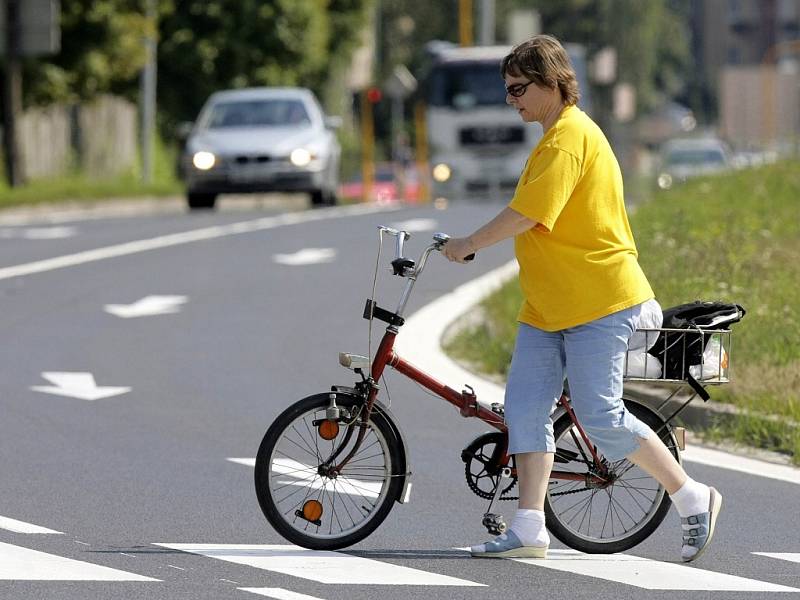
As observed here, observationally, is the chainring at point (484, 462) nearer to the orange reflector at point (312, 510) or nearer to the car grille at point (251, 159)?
the orange reflector at point (312, 510)

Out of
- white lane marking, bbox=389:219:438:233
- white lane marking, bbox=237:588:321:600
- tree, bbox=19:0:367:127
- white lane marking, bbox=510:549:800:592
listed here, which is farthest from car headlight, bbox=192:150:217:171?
white lane marking, bbox=237:588:321:600

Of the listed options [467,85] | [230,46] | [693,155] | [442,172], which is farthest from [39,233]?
[230,46]

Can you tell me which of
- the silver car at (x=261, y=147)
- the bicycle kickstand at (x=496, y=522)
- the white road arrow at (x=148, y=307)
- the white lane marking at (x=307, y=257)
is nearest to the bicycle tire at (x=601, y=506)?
the bicycle kickstand at (x=496, y=522)

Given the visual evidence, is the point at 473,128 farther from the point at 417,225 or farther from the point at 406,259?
the point at 406,259

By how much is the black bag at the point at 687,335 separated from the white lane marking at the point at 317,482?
108 centimetres

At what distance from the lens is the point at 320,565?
7000 mm

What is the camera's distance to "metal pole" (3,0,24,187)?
35562 millimetres

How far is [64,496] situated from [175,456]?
112cm

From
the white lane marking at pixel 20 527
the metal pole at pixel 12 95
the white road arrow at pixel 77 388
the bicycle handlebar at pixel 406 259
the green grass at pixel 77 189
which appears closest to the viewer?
the bicycle handlebar at pixel 406 259

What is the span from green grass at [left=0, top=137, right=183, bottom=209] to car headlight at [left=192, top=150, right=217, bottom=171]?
9.89 feet

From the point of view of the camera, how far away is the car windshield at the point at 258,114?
3036 cm

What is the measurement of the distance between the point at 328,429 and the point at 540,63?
144 cm

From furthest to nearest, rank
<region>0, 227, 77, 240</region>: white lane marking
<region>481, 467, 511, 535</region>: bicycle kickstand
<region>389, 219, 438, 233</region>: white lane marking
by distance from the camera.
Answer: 1. <region>389, 219, 438, 233</region>: white lane marking
2. <region>0, 227, 77, 240</region>: white lane marking
3. <region>481, 467, 511, 535</region>: bicycle kickstand

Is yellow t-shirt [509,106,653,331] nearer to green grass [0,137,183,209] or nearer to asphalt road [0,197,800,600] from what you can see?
asphalt road [0,197,800,600]
